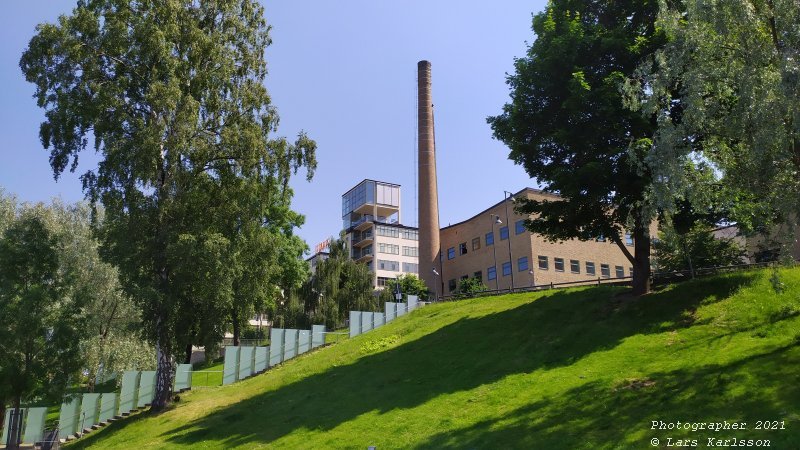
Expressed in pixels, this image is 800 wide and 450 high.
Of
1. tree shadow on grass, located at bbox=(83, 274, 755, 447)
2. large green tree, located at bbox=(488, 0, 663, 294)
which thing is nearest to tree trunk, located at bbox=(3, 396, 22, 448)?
tree shadow on grass, located at bbox=(83, 274, 755, 447)

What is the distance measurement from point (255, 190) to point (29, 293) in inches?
467

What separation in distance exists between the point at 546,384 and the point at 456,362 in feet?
20.3

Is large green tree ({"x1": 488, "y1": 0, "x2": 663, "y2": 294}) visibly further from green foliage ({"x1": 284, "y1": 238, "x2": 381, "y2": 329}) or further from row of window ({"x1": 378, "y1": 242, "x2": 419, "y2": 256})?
row of window ({"x1": 378, "y1": 242, "x2": 419, "y2": 256})

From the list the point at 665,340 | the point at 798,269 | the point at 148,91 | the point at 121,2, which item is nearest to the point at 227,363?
the point at 148,91

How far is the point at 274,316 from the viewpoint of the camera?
64812 mm

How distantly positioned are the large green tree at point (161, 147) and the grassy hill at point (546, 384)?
646 centimetres

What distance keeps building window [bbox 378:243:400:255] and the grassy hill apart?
72.2m

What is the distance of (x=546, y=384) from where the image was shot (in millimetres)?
20516

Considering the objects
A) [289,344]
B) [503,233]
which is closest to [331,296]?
[289,344]

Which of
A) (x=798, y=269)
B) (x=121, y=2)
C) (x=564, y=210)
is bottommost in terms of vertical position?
(x=798, y=269)

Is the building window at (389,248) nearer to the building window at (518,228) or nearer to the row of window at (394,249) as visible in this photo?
the row of window at (394,249)

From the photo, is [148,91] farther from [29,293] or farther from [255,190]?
[29,293]

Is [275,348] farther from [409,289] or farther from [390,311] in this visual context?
[409,289]

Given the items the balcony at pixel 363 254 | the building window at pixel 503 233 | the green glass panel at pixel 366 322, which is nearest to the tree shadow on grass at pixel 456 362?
the green glass panel at pixel 366 322
